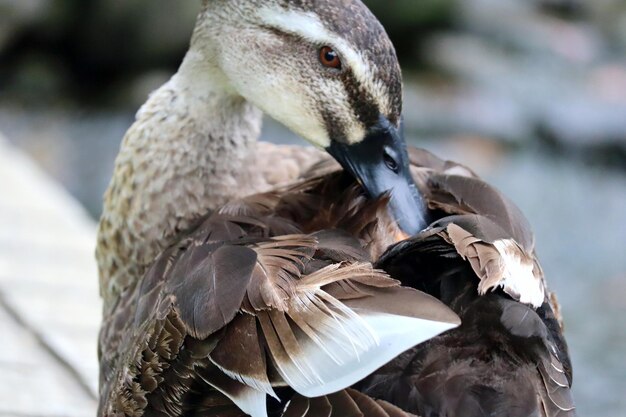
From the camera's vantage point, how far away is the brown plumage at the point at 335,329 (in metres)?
2.19

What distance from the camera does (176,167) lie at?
3238 millimetres

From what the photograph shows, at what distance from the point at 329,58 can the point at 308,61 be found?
0.09 meters

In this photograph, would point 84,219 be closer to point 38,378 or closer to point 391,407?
point 38,378

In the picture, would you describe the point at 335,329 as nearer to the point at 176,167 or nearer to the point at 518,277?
the point at 518,277

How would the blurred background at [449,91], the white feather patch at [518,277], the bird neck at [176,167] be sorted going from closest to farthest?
the white feather patch at [518,277] → the bird neck at [176,167] → the blurred background at [449,91]

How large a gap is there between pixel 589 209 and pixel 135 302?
6.43m

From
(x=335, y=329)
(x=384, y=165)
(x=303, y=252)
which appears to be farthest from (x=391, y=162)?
(x=335, y=329)

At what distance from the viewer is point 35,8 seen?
9.84 meters

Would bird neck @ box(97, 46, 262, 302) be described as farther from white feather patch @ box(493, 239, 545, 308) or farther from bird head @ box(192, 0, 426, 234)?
white feather patch @ box(493, 239, 545, 308)

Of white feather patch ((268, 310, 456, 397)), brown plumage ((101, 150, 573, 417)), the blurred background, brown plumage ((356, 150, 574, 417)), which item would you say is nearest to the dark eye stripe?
brown plumage ((101, 150, 573, 417))

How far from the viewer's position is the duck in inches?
86.7

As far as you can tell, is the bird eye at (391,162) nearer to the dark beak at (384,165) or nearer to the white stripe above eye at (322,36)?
the dark beak at (384,165)

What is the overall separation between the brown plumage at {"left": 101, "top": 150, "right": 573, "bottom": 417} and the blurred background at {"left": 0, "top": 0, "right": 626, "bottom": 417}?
19.6 feet

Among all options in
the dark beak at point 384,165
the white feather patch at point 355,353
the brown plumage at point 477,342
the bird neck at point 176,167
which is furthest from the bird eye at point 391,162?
the white feather patch at point 355,353
